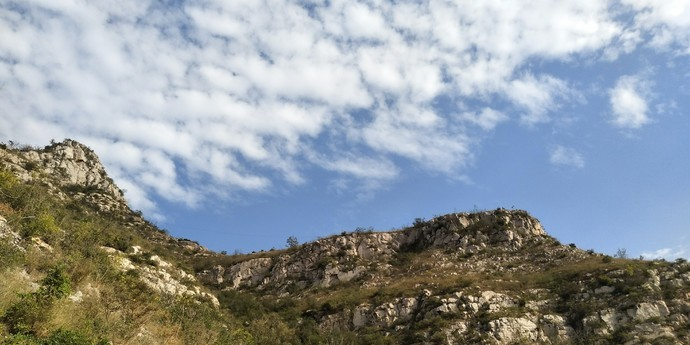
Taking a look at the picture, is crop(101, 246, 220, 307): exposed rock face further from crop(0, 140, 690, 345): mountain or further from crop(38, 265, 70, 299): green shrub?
crop(38, 265, 70, 299): green shrub

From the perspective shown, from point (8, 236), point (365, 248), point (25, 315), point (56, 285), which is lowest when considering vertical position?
point (25, 315)

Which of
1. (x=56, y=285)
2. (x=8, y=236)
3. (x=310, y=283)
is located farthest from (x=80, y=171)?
(x=56, y=285)

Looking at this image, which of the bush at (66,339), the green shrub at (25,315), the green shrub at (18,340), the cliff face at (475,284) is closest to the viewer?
the green shrub at (18,340)

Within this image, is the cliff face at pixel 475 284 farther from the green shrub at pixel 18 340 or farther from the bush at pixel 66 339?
the green shrub at pixel 18 340

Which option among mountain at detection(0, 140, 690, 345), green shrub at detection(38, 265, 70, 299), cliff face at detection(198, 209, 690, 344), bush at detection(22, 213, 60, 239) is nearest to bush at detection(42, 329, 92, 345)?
mountain at detection(0, 140, 690, 345)

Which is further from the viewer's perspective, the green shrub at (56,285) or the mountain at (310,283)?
the mountain at (310,283)

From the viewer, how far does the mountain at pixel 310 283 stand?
18.4 meters

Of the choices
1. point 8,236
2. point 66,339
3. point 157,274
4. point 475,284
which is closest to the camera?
point 66,339

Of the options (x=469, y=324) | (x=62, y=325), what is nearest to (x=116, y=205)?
(x=469, y=324)

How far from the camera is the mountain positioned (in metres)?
18.4

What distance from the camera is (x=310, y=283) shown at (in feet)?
184

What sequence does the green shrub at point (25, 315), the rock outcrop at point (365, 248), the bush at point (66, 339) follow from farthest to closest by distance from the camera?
the rock outcrop at point (365, 248), the green shrub at point (25, 315), the bush at point (66, 339)

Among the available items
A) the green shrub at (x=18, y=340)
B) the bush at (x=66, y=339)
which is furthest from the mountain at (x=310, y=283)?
the green shrub at (x=18, y=340)

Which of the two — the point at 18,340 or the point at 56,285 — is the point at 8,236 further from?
the point at 18,340
